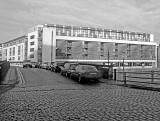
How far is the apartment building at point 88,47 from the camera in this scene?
79.4 metres

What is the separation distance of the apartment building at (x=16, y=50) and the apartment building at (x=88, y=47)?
1475 cm

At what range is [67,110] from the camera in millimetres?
7602

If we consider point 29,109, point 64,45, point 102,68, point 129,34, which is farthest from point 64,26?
point 29,109

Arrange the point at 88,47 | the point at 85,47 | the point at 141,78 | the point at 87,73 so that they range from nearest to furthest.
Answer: the point at 141,78
the point at 87,73
the point at 85,47
the point at 88,47

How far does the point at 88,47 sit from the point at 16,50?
46692 mm

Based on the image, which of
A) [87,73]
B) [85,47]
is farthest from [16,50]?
[87,73]

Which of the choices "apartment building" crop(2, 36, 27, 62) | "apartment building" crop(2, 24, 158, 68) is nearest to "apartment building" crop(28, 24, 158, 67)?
"apartment building" crop(2, 24, 158, 68)

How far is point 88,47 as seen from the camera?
3403 inches

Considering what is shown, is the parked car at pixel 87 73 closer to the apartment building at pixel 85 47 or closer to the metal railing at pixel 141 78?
the metal railing at pixel 141 78

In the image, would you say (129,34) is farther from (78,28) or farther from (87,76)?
(87,76)

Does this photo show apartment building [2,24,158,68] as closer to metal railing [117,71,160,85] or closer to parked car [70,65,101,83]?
metal railing [117,71,160,85]

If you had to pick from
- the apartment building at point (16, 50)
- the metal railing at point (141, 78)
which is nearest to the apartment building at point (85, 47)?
the apartment building at point (16, 50)

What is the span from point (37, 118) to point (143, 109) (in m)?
3.71

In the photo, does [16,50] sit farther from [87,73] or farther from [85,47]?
[87,73]
